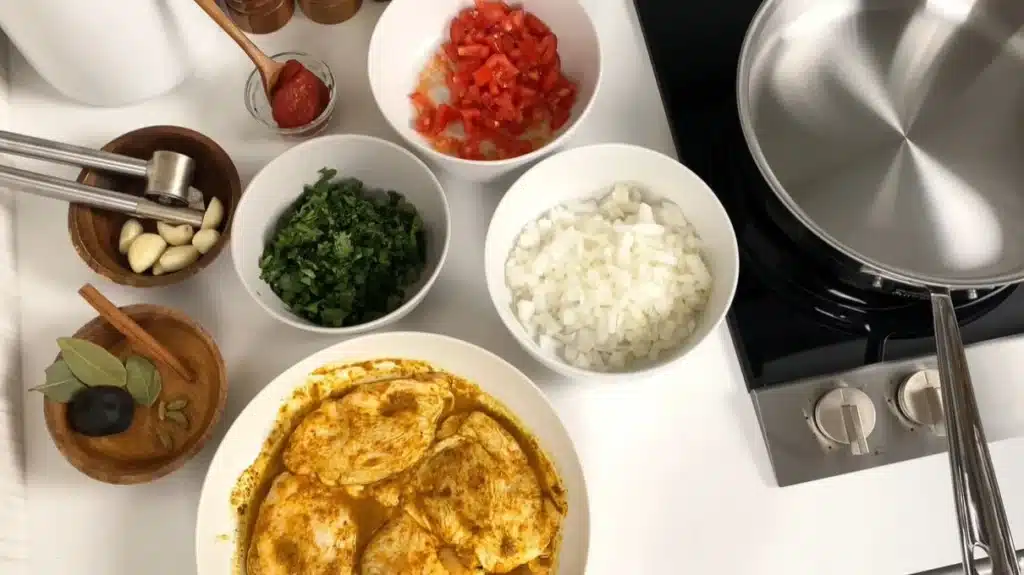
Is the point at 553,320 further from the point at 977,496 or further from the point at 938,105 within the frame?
the point at 938,105

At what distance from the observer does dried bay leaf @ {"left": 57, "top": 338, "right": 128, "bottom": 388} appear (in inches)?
33.3

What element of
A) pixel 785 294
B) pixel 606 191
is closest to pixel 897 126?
pixel 785 294

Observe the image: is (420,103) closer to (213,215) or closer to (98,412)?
(213,215)

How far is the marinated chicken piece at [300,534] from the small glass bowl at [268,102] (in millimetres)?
503

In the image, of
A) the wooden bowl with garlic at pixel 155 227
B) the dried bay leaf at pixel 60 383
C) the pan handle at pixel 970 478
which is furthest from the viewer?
the wooden bowl with garlic at pixel 155 227

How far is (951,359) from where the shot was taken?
82cm

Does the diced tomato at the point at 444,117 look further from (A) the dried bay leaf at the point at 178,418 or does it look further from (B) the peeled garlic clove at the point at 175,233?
(A) the dried bay leaf at the point at 178,418

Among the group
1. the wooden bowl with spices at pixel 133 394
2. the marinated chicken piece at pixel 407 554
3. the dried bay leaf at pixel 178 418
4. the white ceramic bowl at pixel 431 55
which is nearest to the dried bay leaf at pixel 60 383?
the wooden bowl with spices at pixel 133 394

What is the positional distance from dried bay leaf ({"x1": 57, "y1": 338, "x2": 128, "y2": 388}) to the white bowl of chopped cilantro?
0.61 feet

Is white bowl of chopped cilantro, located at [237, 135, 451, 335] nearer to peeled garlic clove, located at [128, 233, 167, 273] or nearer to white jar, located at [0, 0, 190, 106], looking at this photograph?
peeled garlic clove, located at [128, 233, 167, 273]

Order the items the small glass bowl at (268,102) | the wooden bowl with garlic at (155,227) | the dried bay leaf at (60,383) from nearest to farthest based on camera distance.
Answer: the dried bay leaf at (60,383) → the wooden bowl with garlic at (155,227) → the small glass bowl at (268,102)

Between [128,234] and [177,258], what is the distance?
89 mm

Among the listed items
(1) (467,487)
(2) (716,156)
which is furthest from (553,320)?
(2) (716,156)

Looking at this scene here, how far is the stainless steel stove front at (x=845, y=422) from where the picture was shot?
0.91 m
